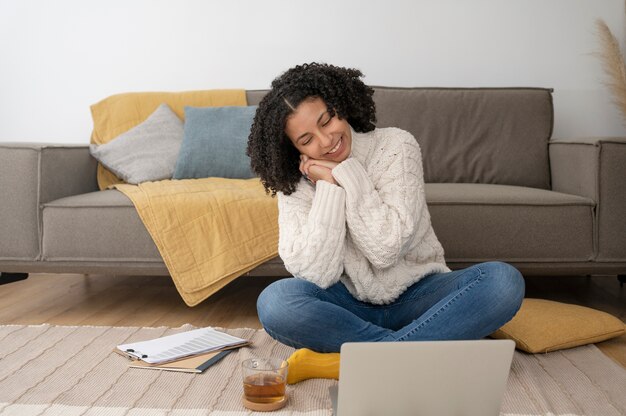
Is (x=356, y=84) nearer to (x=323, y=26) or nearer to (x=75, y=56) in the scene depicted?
(x=323, y=26)

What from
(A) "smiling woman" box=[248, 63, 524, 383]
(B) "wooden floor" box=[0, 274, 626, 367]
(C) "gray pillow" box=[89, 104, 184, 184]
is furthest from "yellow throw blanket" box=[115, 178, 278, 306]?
(A) "smiling woman" box=[248, 63, 524, 383]

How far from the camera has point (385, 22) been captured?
11.1ft

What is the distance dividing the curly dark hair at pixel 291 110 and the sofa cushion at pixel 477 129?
1.16 metres

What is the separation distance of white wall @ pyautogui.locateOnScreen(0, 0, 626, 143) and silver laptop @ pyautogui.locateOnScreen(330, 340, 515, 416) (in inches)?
94.5

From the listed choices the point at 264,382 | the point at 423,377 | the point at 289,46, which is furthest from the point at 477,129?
the point at 423,377

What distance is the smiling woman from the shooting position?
5.51 feet

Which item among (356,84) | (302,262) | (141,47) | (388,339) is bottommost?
(388,339)

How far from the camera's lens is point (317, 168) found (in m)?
1.78

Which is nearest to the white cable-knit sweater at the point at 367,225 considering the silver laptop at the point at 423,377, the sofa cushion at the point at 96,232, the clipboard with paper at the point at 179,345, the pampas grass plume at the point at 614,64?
the clipboard with paper at the point at 179,345

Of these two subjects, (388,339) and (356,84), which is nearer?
(388,339)

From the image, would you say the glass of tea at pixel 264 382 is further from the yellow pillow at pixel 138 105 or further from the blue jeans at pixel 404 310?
the yellow pillow at pixel 138 105

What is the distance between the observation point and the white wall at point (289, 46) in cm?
337

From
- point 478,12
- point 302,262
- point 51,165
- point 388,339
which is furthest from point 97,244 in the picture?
point 478,12

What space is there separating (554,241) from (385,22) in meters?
1.47
